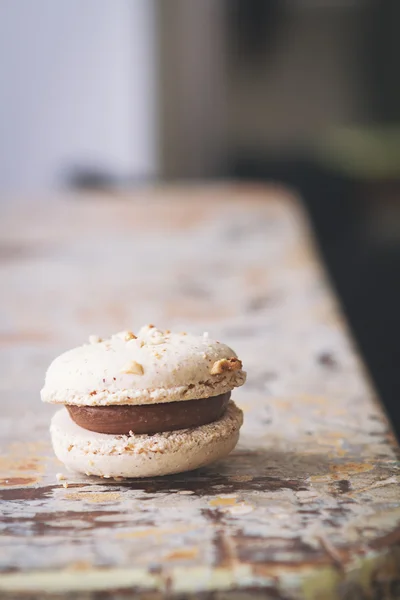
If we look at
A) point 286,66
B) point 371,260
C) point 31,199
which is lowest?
point 371,260

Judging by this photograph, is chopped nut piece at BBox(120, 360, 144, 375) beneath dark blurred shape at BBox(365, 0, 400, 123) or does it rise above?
beneath

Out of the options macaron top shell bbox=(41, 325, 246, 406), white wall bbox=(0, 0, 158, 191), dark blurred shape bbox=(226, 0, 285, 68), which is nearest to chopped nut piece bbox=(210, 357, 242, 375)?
macaron top shell bbox=(41, 325, 246, 406)

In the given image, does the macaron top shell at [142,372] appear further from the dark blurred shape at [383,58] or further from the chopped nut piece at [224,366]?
the dark blurred shape at [383,58]

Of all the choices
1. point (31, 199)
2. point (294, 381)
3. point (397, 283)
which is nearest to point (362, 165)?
point (397, 283)

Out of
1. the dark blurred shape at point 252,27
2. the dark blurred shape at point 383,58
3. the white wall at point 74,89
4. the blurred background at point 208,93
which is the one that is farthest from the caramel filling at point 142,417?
the dark blurred shape at point 383,58

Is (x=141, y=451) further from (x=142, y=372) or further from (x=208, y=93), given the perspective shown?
(x=208, y=93)

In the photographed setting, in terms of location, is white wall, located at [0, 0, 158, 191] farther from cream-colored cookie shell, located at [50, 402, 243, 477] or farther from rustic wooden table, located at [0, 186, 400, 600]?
cream-colored cookie shell, located at [50, 402, 243, 477]

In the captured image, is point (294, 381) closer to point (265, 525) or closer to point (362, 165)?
point (265, 525)

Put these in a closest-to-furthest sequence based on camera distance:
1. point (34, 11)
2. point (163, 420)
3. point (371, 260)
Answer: point (163, 420) < point (371, 260) < point (34, 11)
